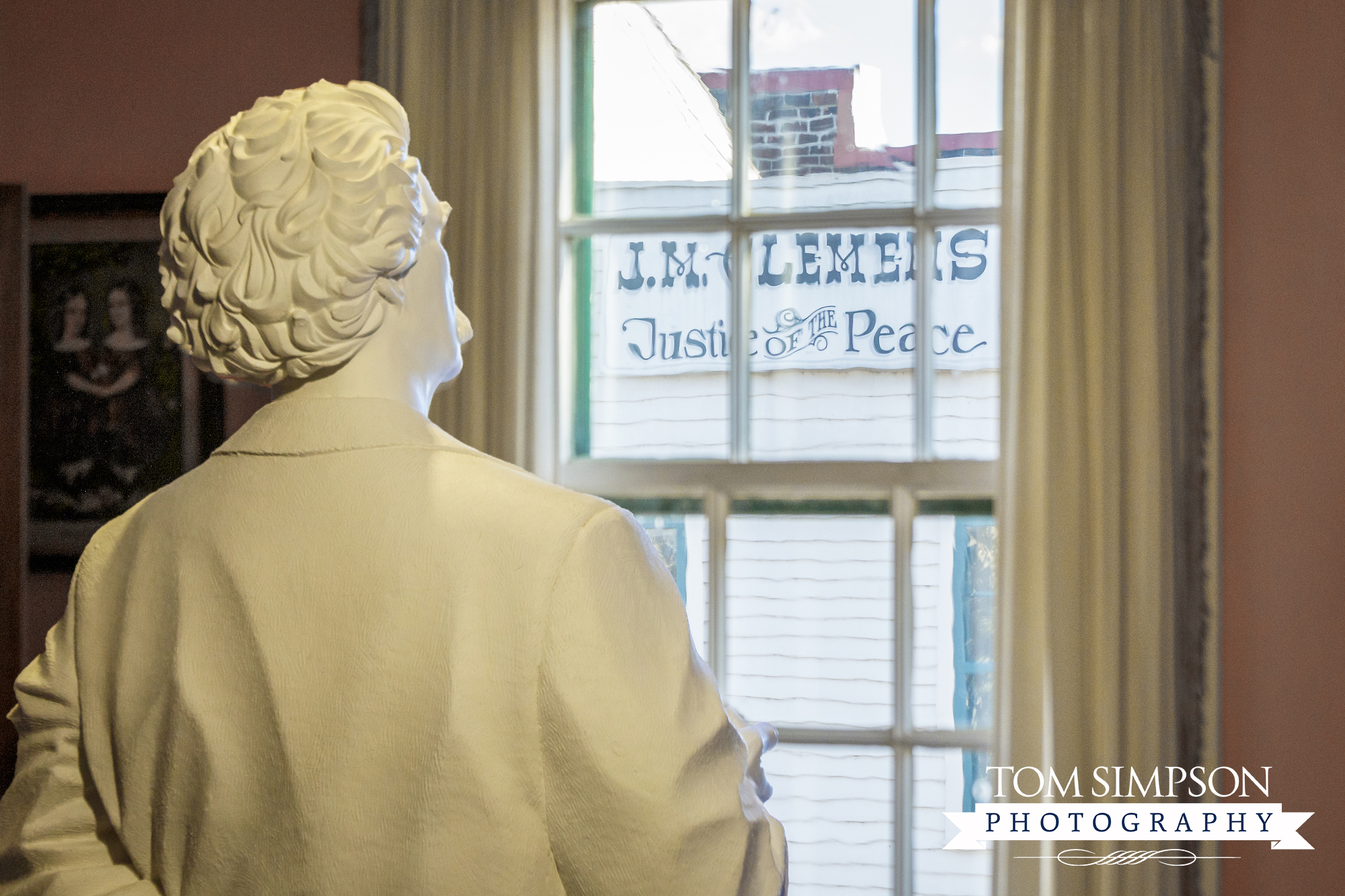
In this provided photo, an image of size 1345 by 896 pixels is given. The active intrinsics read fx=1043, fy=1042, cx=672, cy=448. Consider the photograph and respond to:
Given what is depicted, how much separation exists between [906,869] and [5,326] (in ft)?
7.82

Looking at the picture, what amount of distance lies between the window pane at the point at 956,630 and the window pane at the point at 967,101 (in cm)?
81

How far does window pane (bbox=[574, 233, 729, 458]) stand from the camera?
8.92ft

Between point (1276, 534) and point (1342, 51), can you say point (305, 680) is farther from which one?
point (1342, 51)

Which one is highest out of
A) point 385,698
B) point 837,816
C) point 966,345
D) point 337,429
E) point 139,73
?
point 139,73

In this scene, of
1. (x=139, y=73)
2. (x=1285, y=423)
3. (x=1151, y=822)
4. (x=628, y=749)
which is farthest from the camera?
(x=139, y=73)

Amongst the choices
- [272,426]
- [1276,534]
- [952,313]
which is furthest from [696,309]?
[272,426]

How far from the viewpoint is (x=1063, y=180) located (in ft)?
7.68

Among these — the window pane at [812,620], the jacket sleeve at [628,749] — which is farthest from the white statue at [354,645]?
the window pane at [812,620]

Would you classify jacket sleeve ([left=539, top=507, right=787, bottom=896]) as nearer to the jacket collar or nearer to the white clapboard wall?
the jacket collar

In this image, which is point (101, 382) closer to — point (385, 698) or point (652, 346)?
point (652, 346)

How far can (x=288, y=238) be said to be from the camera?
0.87 m

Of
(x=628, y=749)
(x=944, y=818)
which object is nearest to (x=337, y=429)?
(x=628, y=749)

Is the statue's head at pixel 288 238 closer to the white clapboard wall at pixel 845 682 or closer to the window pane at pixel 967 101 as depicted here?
the white clapboard wall at pixel 845 682

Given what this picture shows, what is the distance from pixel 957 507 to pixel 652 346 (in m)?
0.89
